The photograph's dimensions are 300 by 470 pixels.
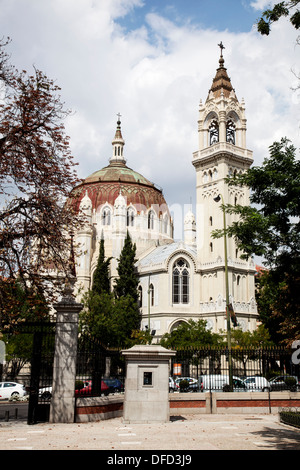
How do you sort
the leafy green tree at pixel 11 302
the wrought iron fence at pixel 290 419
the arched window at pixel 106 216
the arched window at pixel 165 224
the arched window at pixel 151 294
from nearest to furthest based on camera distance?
the wrought iron fence at pixel 290 419 < the leafy green tree at pixel 11 302 < the arched window at pixel 151 294 < the arched window at pixel 106 216 < the arched window at pixel 165 224

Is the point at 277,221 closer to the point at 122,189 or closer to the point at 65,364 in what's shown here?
the point at 65,364

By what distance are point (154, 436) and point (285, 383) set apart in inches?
431

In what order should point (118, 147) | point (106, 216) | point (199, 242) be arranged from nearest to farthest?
point (199, 242)
point (106, 216)
point (118, 147)

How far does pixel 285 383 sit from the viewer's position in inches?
806

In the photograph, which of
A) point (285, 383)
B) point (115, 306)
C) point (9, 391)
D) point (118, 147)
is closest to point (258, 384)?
point (285, 383)

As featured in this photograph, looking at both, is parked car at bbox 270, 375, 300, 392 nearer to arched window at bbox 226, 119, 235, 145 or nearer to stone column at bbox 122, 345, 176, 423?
stone column at bbox 122, 345, 176, 423

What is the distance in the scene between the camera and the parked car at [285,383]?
1930 cm

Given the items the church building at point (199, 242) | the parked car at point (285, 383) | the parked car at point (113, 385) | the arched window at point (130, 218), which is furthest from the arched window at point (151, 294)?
the parked car at point (285, 383)

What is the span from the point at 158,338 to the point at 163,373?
3559cm

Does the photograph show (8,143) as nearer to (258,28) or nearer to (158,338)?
(258,28)

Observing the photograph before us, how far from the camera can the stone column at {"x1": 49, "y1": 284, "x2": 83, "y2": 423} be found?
45.8ft

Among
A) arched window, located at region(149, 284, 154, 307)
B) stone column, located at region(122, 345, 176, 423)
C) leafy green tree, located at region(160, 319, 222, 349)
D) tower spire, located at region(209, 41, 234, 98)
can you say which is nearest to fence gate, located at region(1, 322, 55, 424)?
stone column, located at region(122, 345, 176, 423)

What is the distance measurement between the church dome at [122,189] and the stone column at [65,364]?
52053 millimetres

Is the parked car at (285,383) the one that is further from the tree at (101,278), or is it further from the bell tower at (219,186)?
the tree at (101,278)
